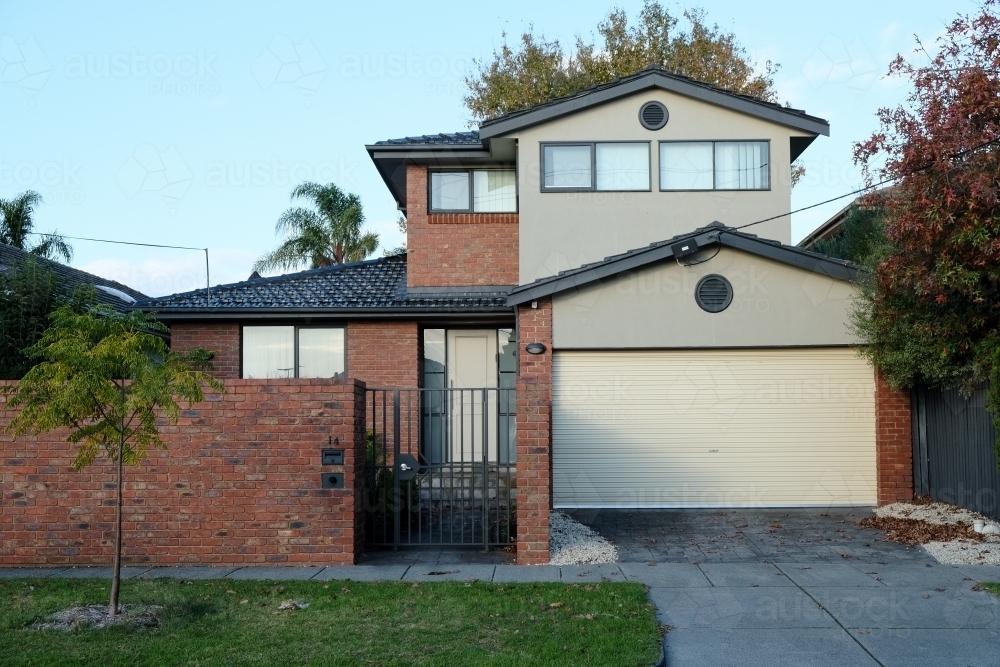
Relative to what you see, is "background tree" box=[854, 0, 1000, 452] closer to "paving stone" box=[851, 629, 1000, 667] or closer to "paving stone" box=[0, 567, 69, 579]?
"paving stone" box=[851, 629, 1000, 667]

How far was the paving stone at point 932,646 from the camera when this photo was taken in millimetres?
7254

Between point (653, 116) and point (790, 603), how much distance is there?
10162mm

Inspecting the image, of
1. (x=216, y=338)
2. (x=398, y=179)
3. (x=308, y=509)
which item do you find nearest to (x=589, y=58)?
(x=398, y=179)

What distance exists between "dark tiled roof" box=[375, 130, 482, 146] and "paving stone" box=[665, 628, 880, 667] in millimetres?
11253

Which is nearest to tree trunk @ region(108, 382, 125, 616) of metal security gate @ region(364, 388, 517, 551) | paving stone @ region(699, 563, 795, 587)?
metal security gate @ region(364, 388, 517, 551)

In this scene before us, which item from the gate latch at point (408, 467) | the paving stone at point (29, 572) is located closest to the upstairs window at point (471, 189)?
the gate latch at point (408, 467)

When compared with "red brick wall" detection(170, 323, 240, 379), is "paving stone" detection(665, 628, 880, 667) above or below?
below

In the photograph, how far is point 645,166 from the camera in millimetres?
17000

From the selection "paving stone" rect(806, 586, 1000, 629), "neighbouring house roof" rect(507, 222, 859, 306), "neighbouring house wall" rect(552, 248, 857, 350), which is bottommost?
"paving stone" rect(806, 586, 1000, 629)

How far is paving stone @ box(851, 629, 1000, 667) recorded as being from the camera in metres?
7.25

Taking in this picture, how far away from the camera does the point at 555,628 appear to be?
25.8 ft

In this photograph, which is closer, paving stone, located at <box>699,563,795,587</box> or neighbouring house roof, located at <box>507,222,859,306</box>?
paving stone, located at <box>699,563,795,587</box>

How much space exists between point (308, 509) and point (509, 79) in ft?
70.8

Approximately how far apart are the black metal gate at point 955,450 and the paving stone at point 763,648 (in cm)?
520
